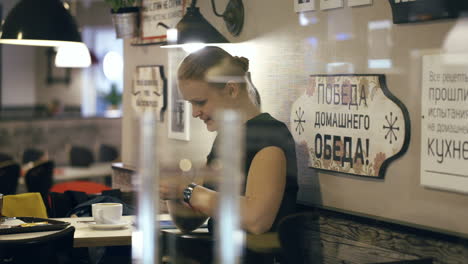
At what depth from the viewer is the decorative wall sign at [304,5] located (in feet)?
9.38

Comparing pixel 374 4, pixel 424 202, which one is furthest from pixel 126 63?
pixel 424 202

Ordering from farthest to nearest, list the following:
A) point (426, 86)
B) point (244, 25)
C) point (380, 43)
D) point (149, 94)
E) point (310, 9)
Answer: point (149, 94)
point (244, 25)
point (310, 9)
point (380, 43)
point (426, 86)

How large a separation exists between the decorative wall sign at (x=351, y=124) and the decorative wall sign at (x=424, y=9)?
233 mm

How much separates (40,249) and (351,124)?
1357mm

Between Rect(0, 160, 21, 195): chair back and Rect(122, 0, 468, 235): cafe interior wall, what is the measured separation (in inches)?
128

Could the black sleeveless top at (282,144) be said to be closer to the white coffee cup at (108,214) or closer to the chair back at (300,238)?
the chair back at (300,238)

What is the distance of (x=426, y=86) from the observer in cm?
231

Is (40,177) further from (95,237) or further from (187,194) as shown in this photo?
(187,194)

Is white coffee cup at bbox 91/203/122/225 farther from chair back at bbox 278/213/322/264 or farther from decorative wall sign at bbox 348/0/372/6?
decorative wall sign at bbox 348/0/372/6

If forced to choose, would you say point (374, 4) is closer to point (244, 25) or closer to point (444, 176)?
point (444, 176)

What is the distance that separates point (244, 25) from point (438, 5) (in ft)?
4.19

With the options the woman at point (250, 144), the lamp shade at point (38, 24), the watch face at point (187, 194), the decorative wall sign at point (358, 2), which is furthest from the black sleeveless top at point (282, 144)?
the lamp shade at point (38, 24)

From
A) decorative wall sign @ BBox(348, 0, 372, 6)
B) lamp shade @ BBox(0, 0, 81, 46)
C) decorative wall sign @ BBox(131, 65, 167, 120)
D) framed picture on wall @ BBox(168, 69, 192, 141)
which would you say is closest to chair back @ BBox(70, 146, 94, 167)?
decorative wall sign @ BBox(131, 65, 167, 120)

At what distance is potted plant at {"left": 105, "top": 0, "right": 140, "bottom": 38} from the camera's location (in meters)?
4.56
